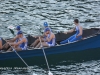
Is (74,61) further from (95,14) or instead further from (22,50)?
(95,14)

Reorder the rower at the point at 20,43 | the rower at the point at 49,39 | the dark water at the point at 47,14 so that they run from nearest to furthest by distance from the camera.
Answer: the rower at the point at 20,43
the rower at the point at 49,39
the dark water at the point at 47,14

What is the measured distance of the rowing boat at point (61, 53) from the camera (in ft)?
84.3

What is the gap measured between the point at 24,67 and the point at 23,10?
11254mm

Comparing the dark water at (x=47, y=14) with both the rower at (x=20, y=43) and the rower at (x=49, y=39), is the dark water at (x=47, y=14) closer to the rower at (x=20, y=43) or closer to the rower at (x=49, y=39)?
the rower at (x=49, y=39)

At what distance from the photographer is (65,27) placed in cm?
3203

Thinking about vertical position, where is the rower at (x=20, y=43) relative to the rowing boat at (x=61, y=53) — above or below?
above

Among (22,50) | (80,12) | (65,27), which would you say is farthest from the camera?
(80,12)

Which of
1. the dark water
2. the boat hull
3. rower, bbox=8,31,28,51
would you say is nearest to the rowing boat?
the boat hull

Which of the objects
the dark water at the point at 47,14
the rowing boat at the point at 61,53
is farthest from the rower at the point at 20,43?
the dark water at the point at 47,14

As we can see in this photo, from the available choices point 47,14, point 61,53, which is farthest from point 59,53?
point 47,14

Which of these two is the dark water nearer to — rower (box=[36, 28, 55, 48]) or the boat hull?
rower (box=[36, 28, 55, 48])

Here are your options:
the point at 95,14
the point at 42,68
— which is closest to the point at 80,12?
the point at 95,14

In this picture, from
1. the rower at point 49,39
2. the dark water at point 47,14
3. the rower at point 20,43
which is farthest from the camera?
the dark water at point 47,14

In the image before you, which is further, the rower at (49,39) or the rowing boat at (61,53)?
the rower at (49,39)
